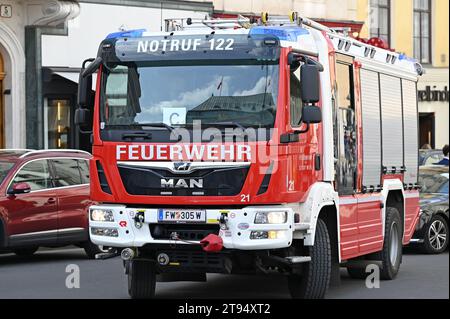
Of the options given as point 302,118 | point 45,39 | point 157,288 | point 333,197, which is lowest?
point 157,288

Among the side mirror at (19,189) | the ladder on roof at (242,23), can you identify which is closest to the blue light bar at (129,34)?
the ladder on roof at (242,23)

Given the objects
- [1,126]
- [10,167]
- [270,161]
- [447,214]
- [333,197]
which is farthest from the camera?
[1,126]

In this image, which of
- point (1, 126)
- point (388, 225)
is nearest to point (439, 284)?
point (388, 225)

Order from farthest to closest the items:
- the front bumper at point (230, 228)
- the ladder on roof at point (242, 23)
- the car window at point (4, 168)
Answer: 1. the car window at point (4, 168)
2. the ladder on roof at point (242, 23)
3. the front bumper at point (230, 228)

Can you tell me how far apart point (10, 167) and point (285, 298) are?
5696 millimetres

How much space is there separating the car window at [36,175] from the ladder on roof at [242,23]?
15.6 feet

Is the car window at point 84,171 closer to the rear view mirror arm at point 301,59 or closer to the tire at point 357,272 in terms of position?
the tire at point 357,272

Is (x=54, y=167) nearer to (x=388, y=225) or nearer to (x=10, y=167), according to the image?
(x=10, y=167)

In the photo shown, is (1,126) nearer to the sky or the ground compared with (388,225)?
nearer to the sky

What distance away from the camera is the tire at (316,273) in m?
11.8

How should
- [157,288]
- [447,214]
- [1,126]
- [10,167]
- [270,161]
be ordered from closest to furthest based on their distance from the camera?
[270,161] < [157,288] < [10,167] < [447,214] < [1,126]

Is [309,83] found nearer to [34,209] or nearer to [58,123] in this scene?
[34,209]

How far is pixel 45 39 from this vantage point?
25.0 metres

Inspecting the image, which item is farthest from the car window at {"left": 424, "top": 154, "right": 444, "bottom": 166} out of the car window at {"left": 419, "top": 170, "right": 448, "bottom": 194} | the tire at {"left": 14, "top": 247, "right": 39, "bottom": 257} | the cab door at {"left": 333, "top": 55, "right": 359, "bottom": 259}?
the cab door at {"left": 333, "top": 55, "right": 359, "bottom": 259}
